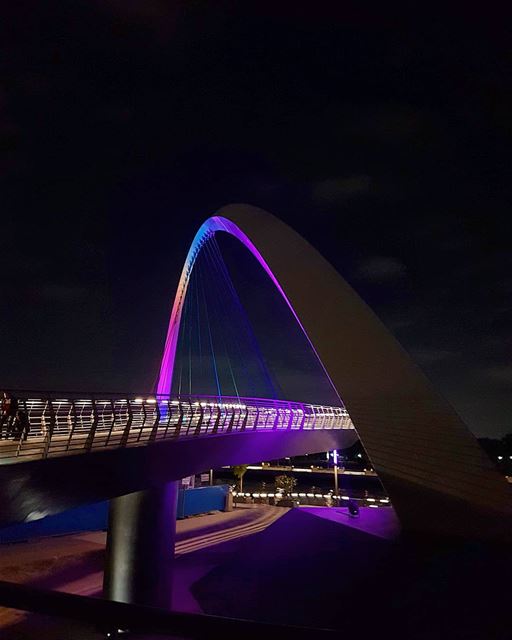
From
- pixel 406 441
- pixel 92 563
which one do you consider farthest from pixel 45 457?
pixel 92 563

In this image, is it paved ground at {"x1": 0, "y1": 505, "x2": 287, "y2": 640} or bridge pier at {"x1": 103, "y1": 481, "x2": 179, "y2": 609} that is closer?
bridge pier at {"x1": 103, "y1": 481, "x2": 179, "y2": 609}

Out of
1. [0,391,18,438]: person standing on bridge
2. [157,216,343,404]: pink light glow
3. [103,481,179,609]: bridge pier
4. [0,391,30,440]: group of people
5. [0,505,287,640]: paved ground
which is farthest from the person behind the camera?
[157,216,343,404]: pink light glow

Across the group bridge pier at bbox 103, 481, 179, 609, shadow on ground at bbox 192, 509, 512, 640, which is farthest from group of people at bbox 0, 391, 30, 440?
shadow on ground at bbox 192, 509, 512, 640

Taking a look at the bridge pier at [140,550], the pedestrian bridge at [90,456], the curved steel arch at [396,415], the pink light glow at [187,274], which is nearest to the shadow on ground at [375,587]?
the curved steel arch at [396,415]

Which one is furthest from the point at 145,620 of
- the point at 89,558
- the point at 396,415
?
the point at 89,558

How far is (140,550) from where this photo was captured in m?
10.8

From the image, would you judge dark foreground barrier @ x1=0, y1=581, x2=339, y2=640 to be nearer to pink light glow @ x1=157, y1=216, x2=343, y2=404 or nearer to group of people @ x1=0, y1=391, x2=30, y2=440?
group of people @ x1=0, y1=391, x2=30, y2=440

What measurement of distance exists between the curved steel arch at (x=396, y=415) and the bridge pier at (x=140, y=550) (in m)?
5.03

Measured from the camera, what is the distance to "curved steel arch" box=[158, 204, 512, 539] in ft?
31.8

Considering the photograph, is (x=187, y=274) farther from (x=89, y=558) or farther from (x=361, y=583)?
(x=361, y=583)

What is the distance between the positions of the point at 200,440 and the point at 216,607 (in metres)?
3.05

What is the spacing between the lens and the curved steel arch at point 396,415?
969 cm

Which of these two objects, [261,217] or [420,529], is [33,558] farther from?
[261,217]

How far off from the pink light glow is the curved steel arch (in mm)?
2061
